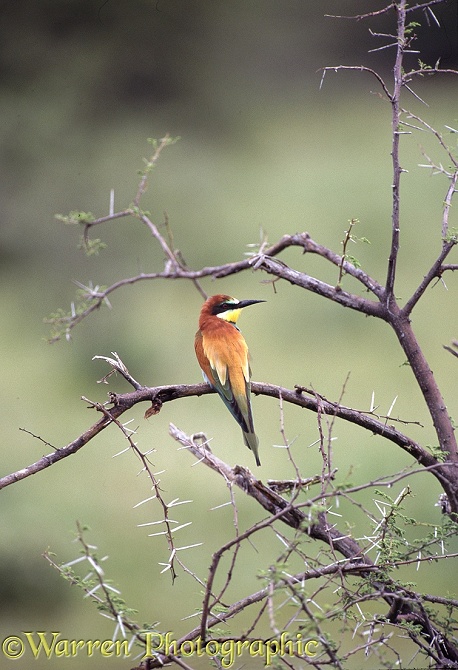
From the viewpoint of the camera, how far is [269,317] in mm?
5996

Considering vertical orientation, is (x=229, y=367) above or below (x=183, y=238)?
below

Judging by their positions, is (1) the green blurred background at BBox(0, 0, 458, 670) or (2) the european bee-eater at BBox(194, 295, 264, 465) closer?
(2) the european bee-eater at BBox(194, 295, 264, 465)

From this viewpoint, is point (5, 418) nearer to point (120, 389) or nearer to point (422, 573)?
point (120, 389)

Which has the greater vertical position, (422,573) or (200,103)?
(200,103)

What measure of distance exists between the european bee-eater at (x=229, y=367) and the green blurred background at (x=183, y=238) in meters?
1.89

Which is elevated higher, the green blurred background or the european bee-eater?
the green blurred background

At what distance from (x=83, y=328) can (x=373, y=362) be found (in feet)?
7.00

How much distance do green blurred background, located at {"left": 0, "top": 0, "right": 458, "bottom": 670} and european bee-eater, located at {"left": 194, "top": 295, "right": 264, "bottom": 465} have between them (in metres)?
1.89

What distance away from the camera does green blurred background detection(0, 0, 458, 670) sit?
4066 millimetres

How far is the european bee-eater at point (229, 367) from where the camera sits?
1789mm

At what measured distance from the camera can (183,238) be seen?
6977 mm

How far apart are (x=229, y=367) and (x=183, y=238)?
526 cm

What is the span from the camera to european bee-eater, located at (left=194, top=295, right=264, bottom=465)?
1.79 m

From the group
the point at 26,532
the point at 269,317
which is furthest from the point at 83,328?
the point at 26,532
